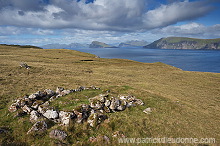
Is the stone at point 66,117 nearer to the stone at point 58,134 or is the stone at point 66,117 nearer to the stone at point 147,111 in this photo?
the stone at point 58,134

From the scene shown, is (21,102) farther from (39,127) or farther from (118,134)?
(118,134)

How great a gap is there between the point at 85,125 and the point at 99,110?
2.93 m

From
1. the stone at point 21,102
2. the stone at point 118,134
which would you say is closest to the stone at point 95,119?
the stone at point 118,134

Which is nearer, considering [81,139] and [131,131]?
[81,139]

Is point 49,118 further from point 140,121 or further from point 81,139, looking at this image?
point 140,121

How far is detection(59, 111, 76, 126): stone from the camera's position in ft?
37.9

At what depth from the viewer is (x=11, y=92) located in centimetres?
2122

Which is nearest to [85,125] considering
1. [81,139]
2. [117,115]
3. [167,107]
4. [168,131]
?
[81,139]

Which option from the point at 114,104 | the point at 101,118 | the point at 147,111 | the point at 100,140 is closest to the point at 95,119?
the point at 101,118

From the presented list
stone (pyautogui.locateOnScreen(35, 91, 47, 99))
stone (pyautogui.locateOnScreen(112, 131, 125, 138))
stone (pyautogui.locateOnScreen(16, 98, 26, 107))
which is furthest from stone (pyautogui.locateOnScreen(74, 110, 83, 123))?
stone (pyautogui.locateOnScreen(35, 91, 47, 99))

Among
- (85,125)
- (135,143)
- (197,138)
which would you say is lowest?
(197,138)

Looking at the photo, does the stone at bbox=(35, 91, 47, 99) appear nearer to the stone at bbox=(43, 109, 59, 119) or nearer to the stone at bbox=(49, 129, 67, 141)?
the stone at bbox=(43, 109, 59, 119)

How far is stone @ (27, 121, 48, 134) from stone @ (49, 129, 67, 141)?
0.96 meters

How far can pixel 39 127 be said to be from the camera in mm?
10562
